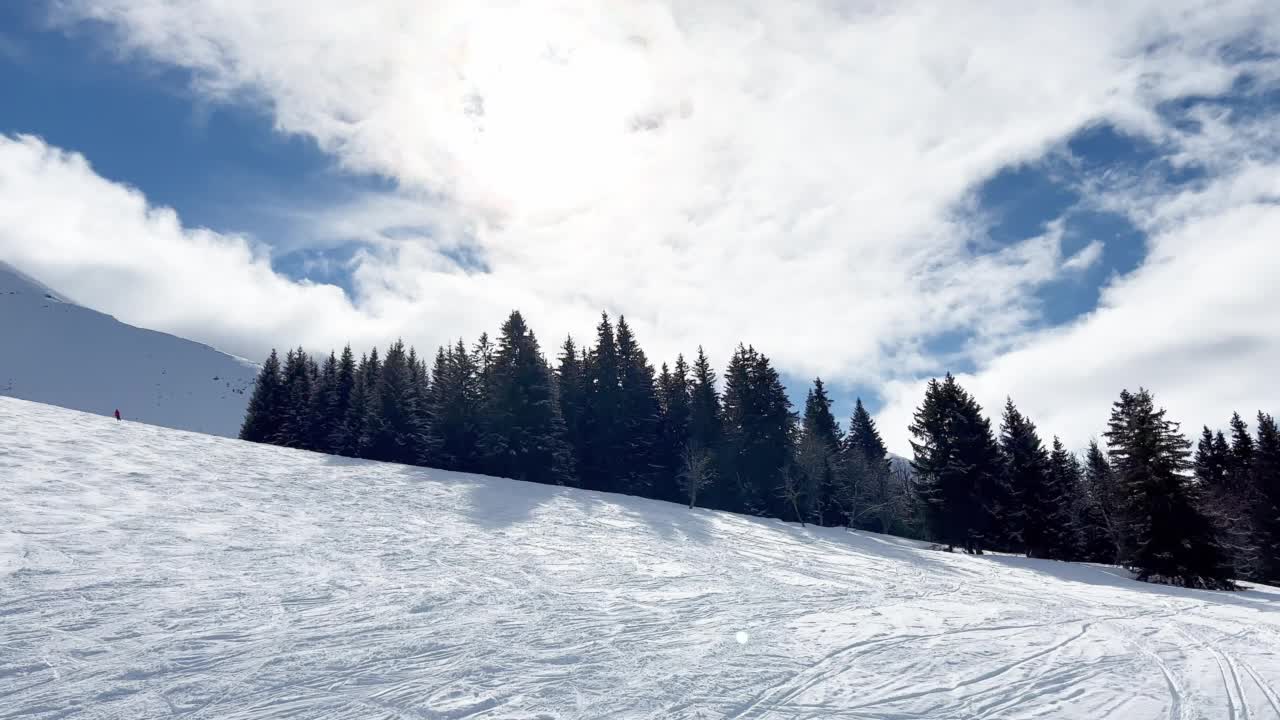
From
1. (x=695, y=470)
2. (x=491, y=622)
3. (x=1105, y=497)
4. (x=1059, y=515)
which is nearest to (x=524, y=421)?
(x=695, y=470)

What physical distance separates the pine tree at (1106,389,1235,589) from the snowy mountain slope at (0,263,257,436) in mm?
158464

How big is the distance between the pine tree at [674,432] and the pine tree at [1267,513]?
150 ft

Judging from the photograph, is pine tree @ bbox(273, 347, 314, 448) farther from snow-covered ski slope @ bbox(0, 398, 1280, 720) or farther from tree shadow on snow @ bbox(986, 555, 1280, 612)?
tree shadow on snow @ bbox(986, 555, 1280, 612)

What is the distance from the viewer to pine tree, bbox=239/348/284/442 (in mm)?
58156

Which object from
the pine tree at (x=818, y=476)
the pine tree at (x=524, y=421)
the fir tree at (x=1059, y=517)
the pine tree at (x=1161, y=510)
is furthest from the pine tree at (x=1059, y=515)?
Result: the pine tree at (x=524, y=421)

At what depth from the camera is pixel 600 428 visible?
5231cm

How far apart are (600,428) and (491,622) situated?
135 feet

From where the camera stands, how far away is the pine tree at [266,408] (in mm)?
58156

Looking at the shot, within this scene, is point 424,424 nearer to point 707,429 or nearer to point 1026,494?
point 707,429

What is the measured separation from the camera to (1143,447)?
99.2 feet

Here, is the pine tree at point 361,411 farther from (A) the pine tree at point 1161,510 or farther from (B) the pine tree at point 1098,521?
(B) the pine tree at point 1098,521

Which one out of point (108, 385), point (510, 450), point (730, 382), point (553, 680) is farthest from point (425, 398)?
point (108, 385)

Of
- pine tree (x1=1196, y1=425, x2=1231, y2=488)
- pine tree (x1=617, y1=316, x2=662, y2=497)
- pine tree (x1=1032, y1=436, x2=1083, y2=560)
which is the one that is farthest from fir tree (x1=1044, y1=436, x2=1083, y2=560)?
pine tree (x1=617, y1=316, x2=662, y2=497)

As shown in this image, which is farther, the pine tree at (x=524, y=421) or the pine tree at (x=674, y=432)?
the pine tree at (x=674, y=432)
